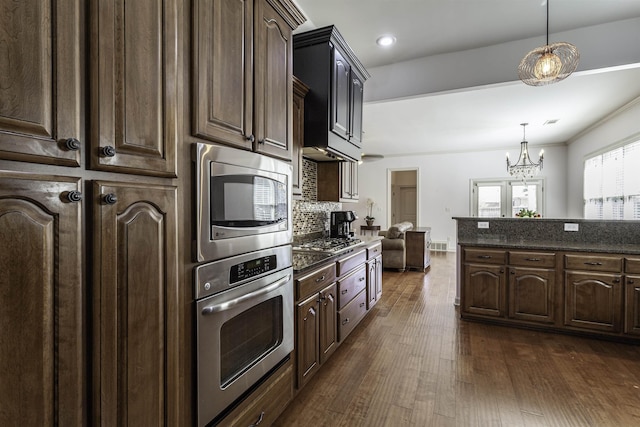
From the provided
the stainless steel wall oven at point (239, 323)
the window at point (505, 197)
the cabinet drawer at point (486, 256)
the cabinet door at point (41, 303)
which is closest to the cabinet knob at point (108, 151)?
the cabinet door at point (41, 303)

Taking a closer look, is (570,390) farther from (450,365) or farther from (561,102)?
(561,102)

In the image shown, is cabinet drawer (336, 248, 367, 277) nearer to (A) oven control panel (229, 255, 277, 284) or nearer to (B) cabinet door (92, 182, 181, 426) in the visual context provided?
(A) oven control panel (229, 255, 277, 284)

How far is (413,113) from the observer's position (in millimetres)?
5211

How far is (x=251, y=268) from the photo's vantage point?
1.44 metres

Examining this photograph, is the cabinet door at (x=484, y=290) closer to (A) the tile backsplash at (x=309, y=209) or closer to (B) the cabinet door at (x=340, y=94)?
(A) the tile backsplash at (x=309, y=209)

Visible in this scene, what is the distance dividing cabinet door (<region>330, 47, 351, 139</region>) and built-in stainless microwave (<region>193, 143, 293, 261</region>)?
1100 mm

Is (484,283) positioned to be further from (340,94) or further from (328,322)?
(340,94)

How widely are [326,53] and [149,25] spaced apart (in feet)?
5.85

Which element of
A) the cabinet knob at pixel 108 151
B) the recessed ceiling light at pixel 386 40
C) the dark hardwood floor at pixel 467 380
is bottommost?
the dark hardwood floor at pixel 467 380

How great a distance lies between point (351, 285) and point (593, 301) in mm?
2236

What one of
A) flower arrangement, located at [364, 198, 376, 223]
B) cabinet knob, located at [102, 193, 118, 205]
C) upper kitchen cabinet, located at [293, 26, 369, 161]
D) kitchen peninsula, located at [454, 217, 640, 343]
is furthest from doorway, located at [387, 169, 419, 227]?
cabinet knob, located at [102, 193, 118, 205]

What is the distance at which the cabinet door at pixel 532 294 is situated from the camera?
3053 mm

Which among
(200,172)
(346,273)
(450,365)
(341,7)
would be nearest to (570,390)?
(450,365)

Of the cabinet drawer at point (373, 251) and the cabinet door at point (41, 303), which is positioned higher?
the cabinet door at point (41, 303)
